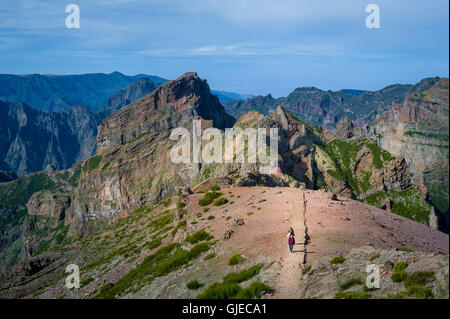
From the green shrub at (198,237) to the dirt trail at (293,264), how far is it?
879 centimetres

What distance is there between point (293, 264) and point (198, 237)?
13281 millimetres

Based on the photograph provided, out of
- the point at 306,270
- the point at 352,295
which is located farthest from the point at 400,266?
the point at 306,270

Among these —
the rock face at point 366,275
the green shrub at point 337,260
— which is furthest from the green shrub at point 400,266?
the green shrub at point 337,260

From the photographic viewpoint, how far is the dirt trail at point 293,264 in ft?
64.4

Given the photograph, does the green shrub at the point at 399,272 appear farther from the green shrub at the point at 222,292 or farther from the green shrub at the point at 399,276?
the green shrub at the point at 222,292

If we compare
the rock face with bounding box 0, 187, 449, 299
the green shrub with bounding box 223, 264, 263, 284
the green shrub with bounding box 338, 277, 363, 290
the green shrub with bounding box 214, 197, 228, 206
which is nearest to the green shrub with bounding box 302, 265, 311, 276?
the rock face with bounding box 0, 187, 449, 299

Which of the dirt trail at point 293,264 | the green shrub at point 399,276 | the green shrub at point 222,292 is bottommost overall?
the green shrub at point 222,292

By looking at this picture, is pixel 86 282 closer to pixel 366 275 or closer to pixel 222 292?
pixel 222 292

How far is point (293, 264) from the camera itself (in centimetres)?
2272

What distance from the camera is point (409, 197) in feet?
424

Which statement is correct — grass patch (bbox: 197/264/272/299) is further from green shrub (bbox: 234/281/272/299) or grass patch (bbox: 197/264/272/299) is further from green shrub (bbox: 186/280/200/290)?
Answer: green shrub (bbox: 186/280/200/290)

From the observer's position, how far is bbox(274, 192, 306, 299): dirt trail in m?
19.6
